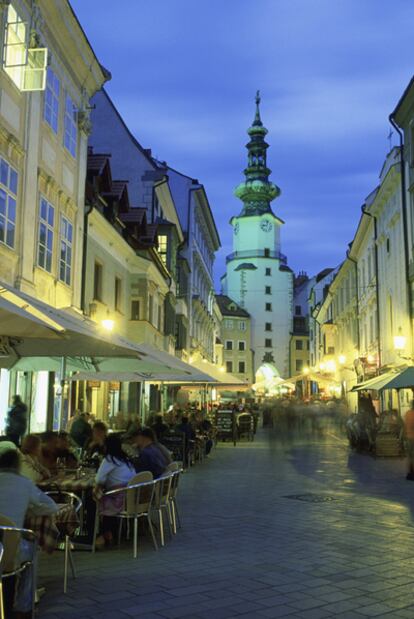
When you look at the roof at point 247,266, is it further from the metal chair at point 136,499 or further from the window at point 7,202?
the metal chair at point 136,499

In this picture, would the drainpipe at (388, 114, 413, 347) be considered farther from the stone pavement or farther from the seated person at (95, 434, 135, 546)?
the seated person at (95, 434, 135, 546)

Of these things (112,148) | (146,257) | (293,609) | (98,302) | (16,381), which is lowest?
(293,609)

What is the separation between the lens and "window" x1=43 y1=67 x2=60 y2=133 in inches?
682

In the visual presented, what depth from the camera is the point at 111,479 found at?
8320mm

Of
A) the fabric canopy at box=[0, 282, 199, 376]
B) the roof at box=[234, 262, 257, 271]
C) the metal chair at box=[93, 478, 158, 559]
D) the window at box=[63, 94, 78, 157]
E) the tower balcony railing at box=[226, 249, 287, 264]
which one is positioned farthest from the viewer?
the tower balcony railing at box=[226, 249, 287, 264]

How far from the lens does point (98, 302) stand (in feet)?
75.6

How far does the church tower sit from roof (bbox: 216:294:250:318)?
214cm

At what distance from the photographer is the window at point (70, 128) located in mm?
19141

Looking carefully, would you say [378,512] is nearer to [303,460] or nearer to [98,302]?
[303,460]

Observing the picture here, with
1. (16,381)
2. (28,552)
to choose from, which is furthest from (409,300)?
(28,552)

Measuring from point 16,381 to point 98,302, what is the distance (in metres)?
6.70

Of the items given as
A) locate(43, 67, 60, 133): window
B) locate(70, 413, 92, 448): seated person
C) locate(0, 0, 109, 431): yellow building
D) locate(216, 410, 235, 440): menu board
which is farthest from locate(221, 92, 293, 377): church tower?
locate(70, 413, 92, 448): seated person

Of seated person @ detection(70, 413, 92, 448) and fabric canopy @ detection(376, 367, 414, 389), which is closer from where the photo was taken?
seated person @ detection(70, 413, 92, 448)

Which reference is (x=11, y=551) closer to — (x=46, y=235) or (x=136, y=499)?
(x=136, y=499)
